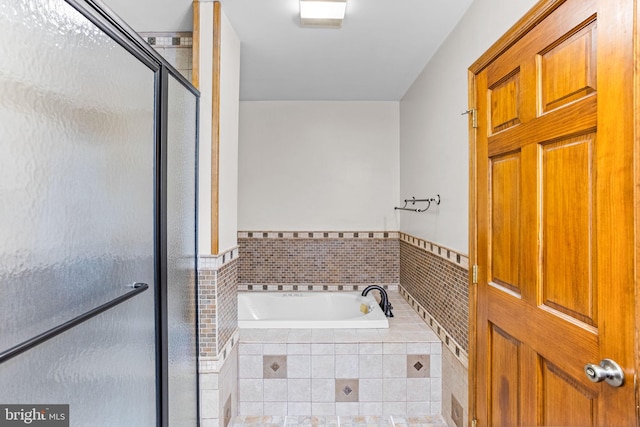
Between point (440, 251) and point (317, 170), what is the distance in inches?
66.3

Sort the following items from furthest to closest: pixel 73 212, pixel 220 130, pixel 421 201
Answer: pixel 421 201 < pixel 220 130 < pixel 73 212

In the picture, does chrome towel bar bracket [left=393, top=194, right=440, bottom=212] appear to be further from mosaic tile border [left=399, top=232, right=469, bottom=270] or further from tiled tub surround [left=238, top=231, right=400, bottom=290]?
tiled tub surround [left=238, top=231, right=400, bottom=290]

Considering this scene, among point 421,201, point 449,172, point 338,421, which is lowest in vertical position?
point 338,421

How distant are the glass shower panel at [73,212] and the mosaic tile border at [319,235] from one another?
2.28 m

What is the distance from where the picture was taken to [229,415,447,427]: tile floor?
7.23 feet

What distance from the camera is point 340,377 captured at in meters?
2.30

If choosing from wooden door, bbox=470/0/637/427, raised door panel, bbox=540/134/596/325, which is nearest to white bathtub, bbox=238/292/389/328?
wooden door, bbox=470/0/637/427

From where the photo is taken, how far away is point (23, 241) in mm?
758

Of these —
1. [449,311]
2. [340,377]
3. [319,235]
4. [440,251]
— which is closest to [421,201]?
[440,251]

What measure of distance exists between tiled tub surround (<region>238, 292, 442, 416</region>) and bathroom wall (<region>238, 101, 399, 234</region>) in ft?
4.93

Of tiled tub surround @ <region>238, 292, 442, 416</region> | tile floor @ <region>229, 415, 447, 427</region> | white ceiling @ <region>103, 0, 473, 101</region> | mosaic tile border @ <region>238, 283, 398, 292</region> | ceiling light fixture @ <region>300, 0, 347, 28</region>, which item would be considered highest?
white ceiling @ <region>103, 0, 473, 101</region>

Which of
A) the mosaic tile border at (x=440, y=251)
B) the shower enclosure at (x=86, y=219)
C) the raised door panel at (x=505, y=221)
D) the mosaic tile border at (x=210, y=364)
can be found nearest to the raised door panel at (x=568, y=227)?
the raised door panel at (x=505, y=221)

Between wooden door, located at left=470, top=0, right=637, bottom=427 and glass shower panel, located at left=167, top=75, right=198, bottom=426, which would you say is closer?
wooden door, located at left=470, top=0, right=637, bottom=427

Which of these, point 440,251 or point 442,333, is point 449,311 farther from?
point 440,251
